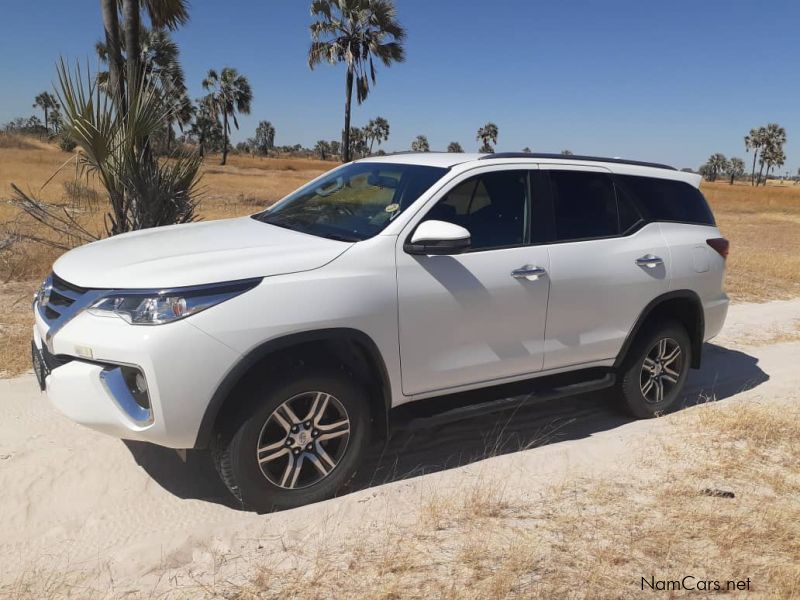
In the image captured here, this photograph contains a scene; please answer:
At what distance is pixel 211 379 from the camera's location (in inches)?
129

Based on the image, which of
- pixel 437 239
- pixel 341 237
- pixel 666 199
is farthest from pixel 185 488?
pixel 666 199

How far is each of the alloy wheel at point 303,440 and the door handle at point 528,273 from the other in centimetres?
135

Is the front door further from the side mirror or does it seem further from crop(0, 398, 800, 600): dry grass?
crop(0, 398, 800, 600): dry grass

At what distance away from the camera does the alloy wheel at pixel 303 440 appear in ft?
11.6

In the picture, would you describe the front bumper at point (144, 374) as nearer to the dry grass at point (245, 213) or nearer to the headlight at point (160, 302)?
the headlight at point (160, 302)

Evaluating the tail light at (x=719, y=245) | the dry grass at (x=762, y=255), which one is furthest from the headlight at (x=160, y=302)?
the dry grass at (x=762, y=255)

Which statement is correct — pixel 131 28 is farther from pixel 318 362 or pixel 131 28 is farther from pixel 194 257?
pixel 318 362

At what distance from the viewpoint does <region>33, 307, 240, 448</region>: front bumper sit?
10.4 ft

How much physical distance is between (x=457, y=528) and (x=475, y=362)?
1.03 m

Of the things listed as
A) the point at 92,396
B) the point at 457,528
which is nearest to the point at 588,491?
the point at 457,528

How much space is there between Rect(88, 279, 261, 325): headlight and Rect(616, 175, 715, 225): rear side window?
10.2ft

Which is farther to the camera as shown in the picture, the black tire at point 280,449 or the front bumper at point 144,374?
the black tire at point 280,449

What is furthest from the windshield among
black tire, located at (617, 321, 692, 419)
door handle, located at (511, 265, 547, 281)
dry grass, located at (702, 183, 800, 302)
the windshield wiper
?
dry grass, located at (702, 183, 800, 302)

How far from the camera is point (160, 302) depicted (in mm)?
3242
